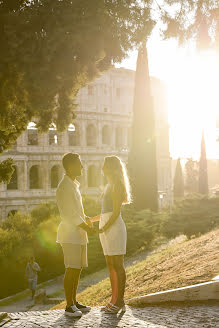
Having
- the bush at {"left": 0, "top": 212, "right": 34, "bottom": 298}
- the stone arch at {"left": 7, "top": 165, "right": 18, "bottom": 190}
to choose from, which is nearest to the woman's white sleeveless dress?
the bush at {"left": 0, "top": 212, "right": 34, "bottom": 298}

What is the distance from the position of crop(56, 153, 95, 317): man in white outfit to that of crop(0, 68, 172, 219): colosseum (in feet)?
104

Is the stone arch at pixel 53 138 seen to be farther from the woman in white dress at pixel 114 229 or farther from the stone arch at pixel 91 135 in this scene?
the woman in white dress at pixel 114 229

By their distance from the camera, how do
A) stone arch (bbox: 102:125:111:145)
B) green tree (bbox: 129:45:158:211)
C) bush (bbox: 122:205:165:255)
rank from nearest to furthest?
bush (bbox: 122:205:165:255)
green tree (bbox: 129:45:158:211)
stone arch (bbox: 102:125:111:145)

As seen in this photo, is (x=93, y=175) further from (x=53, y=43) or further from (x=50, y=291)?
(x=53, y=43)

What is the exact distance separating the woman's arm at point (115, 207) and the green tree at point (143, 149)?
25248 mm

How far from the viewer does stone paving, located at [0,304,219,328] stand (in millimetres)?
5105

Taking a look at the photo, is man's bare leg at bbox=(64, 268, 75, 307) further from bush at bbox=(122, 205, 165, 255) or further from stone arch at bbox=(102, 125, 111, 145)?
stone arch at bbox=(102, 125, 111, 145)

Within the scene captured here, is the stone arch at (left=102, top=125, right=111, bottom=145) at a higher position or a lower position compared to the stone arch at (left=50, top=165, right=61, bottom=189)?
higher

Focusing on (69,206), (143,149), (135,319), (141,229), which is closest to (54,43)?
(69,206)

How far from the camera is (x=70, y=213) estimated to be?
5441 millimetres

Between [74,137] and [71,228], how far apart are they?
37779 millimetres

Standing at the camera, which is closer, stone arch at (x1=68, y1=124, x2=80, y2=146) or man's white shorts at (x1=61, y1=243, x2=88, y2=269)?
man's white shorts at (x1=61, y1=243, x2=88, y2=269)

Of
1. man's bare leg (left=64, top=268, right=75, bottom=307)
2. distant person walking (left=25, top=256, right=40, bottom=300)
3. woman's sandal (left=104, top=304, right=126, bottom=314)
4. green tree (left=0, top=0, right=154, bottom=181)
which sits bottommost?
distant person walking (left=25, top=256, right=40, bottom=300)

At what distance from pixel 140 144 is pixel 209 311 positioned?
27054 millimetres
